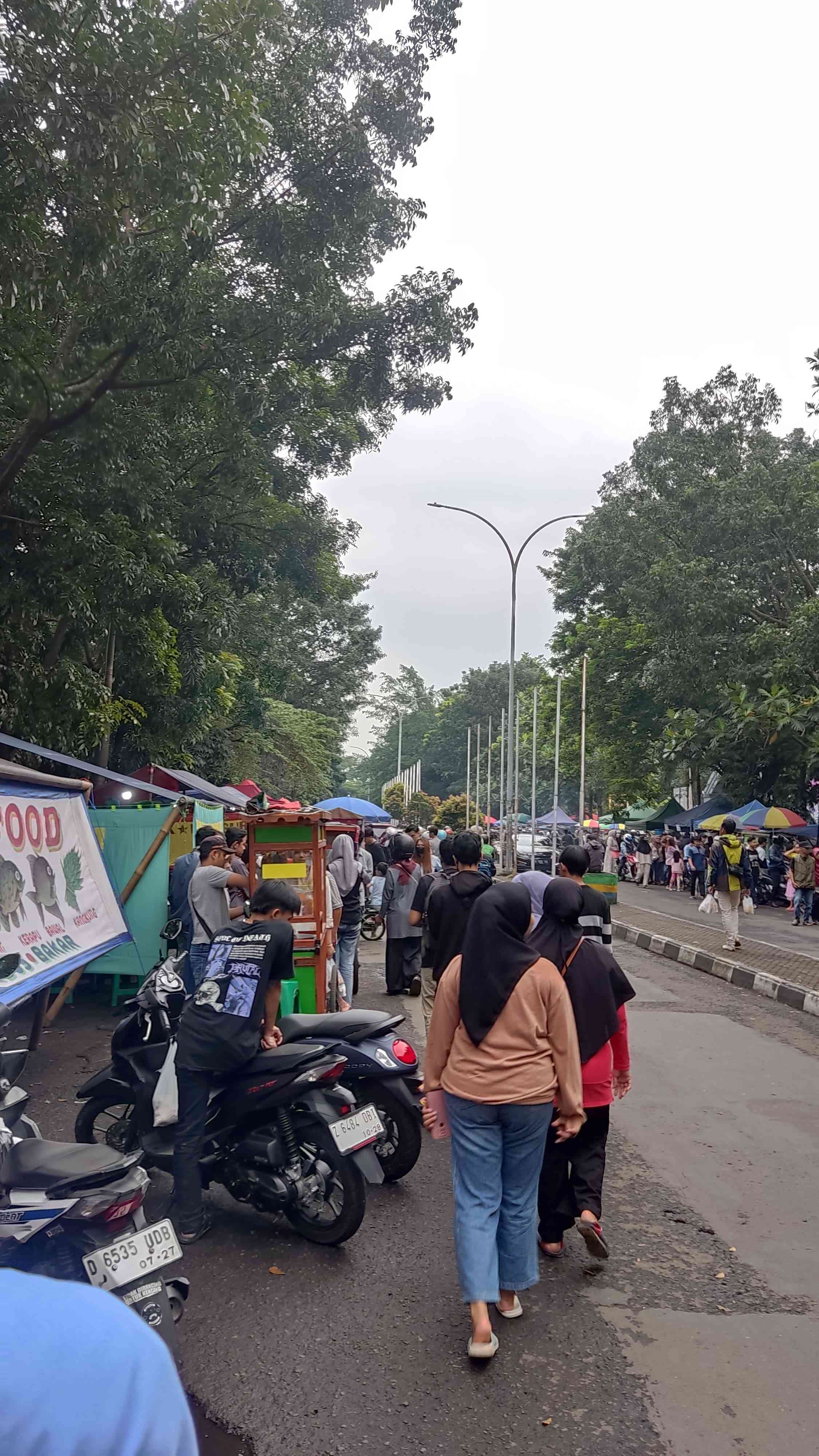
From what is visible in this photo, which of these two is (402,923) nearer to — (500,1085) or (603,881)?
(603,881)

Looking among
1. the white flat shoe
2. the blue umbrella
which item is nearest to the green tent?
the blue umbrella

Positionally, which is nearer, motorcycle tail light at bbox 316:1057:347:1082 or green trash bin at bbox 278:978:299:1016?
motorcycle tail light at bbox 316:1057:347:1082

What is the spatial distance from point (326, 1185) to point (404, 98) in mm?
14381

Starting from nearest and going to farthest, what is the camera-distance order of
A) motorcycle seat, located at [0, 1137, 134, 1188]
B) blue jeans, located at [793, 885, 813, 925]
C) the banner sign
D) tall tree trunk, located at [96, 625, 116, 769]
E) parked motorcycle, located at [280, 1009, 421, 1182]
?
motorcycle seat, located at [0, 1137, 134, 1188] < parked motorcycle, located at [280, 1009, 421, 1182] < the banner sign < tall tree trunk, located at [96, 625, 116, 769] < blue jeans, located at [793, 885, 813, 925]

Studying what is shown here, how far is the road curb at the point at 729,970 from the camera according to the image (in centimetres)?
1107

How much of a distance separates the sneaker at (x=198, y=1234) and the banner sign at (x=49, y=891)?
1.61 meters

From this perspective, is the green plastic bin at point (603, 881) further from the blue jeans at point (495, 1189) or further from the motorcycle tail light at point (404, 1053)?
the blue jeans at point (495, 1189)

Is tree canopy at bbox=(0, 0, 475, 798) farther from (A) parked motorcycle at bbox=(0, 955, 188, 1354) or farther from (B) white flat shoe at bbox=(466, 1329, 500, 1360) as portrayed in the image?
(B) white flat shoe at bbox=(466, 1329, 500, 1360)

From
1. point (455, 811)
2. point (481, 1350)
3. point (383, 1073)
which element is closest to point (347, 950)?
point (383, 1073)

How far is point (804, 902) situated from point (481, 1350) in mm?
17908

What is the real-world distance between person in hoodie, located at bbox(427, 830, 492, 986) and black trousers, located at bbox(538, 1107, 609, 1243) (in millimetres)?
1204

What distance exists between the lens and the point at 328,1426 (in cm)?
316

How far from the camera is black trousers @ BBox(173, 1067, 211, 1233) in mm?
4449

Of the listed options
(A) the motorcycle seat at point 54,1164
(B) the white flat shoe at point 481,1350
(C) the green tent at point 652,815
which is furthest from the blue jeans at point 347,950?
(C) the green tent at point 652,815
